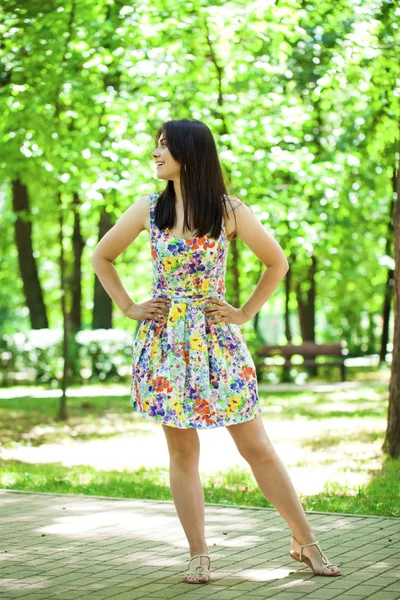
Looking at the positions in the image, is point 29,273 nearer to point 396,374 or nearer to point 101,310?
point 101,310

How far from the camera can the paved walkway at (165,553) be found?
491 cm

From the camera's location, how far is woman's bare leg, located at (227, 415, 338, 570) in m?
5.16

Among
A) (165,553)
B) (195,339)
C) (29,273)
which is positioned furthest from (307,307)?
(195,339)

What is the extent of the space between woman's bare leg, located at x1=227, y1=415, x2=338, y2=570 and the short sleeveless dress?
0.10 m

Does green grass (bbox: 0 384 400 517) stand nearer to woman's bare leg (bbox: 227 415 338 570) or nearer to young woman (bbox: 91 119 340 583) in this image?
woman's bare leg (bbox: 227 415 338 570)

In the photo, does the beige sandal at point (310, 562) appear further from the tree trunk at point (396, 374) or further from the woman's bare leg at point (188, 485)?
the tree trunk at point (396, 374)

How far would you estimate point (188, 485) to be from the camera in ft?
17.1

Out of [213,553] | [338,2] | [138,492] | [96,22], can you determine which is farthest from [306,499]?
[96,22]

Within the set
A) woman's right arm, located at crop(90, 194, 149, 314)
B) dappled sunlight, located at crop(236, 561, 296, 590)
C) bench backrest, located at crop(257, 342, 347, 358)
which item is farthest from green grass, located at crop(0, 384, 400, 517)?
bench backrest, located at crop(257, 342, 347, 358)

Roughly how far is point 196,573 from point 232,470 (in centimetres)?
444

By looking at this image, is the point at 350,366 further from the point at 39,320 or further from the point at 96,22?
the point at 96,22

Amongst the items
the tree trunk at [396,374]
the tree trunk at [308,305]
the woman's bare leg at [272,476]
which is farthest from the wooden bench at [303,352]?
the woman's bare leg at [272,476]

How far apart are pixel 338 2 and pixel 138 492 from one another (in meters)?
5.95

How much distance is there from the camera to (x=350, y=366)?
31.1m
